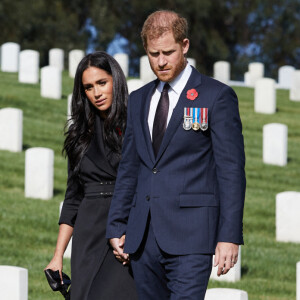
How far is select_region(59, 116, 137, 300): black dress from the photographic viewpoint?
202 inches

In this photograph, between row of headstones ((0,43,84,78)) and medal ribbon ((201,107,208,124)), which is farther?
row of headstones ((0,43,84,78))

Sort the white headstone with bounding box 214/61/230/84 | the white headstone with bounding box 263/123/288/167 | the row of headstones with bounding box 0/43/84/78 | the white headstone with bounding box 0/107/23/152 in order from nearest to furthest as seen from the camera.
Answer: the white headstone with bounding box 0/107/23/152, the white headstone with bounding box 263/123/288/167, the row of headstones with bounding box 0/43/84/78, the white headstone with bounding box 214/61/230/84

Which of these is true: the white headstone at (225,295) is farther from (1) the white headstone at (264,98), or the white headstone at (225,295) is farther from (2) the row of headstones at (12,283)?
(1) the white headstone at (264,98)

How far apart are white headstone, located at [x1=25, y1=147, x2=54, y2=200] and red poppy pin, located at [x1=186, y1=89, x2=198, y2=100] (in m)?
7.78

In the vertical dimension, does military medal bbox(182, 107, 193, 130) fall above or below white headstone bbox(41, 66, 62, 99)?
below

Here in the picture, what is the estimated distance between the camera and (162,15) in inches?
182

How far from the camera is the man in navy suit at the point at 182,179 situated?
4.54 meters

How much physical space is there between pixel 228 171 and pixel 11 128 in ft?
34.9

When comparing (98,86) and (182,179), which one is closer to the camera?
(182,179)

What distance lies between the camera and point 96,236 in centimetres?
526

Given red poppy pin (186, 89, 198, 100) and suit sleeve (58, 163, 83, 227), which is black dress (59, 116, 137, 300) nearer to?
suit sleeve (58, 163, 83, 227)

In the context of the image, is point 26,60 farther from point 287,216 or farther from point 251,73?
point 287,216

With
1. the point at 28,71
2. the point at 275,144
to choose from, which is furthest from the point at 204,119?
the point at 28,71

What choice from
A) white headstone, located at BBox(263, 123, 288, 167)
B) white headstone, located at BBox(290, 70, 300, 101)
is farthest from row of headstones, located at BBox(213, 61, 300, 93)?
white headstone, located at BBox(263, 123, 288, 167)
